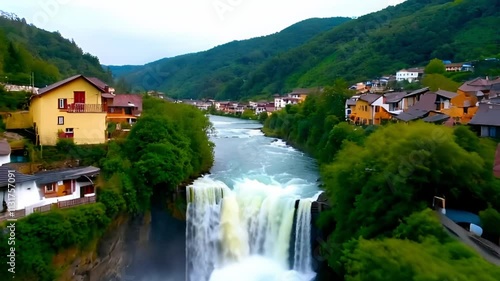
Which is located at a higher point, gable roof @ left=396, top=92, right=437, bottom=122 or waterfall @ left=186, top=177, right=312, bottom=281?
gable roof @ left=396, top=92, right=437, bottom=122

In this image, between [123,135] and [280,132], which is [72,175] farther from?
[280,132]

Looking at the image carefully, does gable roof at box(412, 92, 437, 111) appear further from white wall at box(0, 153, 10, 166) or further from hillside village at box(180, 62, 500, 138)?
white wall at box(0, 153, 10, 166)

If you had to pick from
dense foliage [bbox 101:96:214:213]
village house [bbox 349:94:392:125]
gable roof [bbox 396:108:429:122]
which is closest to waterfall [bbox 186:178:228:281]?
dense foliage [bbox 101:96:214:213]

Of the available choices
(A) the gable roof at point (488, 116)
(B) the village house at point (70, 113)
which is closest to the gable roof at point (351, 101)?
Answer: (A) the gable roof at point (488, 116)

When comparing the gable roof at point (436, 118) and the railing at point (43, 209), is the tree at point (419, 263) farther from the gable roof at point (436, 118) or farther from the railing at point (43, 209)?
the gable roof at point (436, 118)

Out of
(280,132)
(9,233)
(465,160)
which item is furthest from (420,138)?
(280,132)

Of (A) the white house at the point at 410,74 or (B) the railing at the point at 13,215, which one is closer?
(B) the railing at the point at 13,215

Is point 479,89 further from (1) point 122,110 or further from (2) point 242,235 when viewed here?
(1) point 122,110

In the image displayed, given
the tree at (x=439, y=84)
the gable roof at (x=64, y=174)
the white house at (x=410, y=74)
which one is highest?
the white house at (x=410, y=74)
